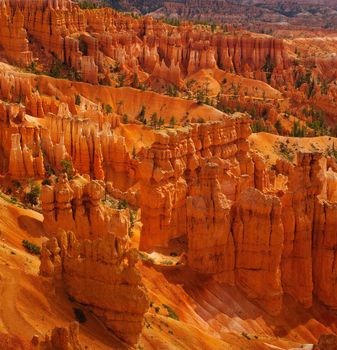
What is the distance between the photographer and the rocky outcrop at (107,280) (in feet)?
53.6

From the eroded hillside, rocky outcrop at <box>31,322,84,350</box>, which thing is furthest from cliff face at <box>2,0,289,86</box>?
rocky outcrop at <box>31,322,84,350</box>

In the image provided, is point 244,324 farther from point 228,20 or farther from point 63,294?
point 228,20

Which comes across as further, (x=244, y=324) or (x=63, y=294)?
(x=244, y=324)

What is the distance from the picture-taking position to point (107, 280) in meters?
16.5

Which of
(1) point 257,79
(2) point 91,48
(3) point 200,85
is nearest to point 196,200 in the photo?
(2) point 91,48

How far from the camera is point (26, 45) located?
64625 mm

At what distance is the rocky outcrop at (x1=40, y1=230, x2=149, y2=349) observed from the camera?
16328 millimetres

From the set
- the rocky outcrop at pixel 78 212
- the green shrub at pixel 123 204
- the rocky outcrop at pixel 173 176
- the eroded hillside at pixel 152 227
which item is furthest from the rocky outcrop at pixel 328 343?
the green shrub at pixel 123 204

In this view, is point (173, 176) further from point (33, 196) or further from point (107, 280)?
point (107, 280)

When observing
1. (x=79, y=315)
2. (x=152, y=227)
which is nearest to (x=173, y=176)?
(x=152, y=227)

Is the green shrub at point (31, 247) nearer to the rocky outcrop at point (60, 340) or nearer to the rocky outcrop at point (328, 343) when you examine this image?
the rocky outcrop at point (60, 340)

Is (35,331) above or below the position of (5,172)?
above

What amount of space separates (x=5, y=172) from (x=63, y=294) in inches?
733

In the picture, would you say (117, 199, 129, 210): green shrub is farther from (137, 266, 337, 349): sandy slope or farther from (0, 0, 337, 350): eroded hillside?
(137, 266, 337, 349): sandy slope
